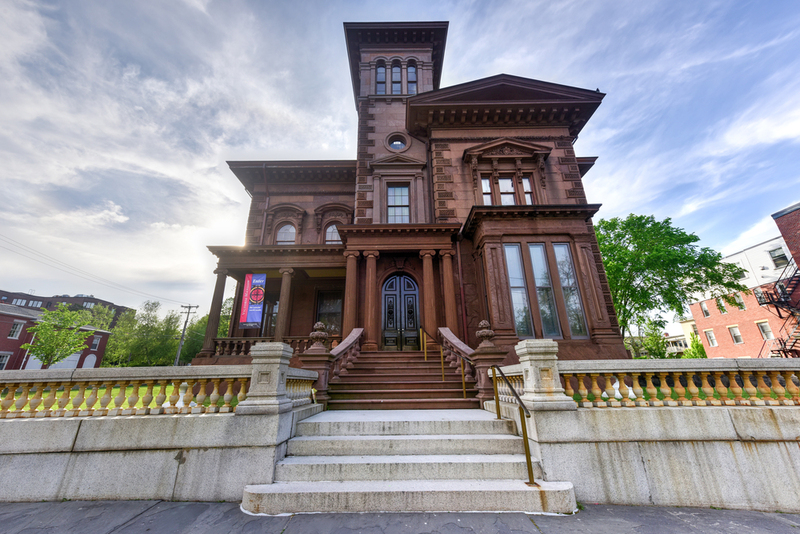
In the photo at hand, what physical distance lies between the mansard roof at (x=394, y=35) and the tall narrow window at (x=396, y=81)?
139 cm

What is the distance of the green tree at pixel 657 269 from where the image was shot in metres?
17.5

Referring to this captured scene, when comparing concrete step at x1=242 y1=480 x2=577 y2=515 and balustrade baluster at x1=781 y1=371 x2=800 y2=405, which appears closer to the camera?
concrete step at x1=242 y1=480 x2=577 y2=515

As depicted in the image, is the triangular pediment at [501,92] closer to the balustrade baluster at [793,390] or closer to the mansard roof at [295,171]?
the mansard roof at [295,171]

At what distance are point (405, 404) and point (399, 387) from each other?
99 centimetres

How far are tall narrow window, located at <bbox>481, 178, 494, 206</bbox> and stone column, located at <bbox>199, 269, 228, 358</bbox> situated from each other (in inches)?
474

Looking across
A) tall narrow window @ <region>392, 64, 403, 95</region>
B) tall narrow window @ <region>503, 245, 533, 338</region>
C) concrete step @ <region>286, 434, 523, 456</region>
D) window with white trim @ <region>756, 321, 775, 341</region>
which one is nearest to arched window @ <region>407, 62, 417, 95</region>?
tall narrow window @ <region>392, 64, 403, 95</region>

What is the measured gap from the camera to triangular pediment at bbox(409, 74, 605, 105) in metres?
13.9

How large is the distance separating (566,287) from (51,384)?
42.3 ft

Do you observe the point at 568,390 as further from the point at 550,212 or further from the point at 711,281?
the point at 711,281

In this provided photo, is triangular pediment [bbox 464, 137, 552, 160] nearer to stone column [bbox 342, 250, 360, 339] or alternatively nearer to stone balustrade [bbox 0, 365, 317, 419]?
stone column [bbox 342, 250, 360, 339]

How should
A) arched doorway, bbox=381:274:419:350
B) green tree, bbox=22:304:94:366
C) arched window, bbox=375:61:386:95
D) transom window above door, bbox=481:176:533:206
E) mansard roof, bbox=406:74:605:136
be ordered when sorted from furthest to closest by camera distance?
green tree, bbox=22:304:94:366 < arched window, bbox=375:61:386:95 < mansard roof, bbox=406:74:605:136 < transom window above door, bbox=481:176:533:206 < arched doorway, bbox=381:274:419:350

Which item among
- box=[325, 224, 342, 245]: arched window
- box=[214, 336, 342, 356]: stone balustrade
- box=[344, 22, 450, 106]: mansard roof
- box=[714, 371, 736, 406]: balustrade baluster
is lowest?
box=[714, 371, 736, 406]: balustrade baluster

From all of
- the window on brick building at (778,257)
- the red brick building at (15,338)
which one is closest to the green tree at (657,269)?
the window on brick building at (778,257)

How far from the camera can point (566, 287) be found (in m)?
10.9
